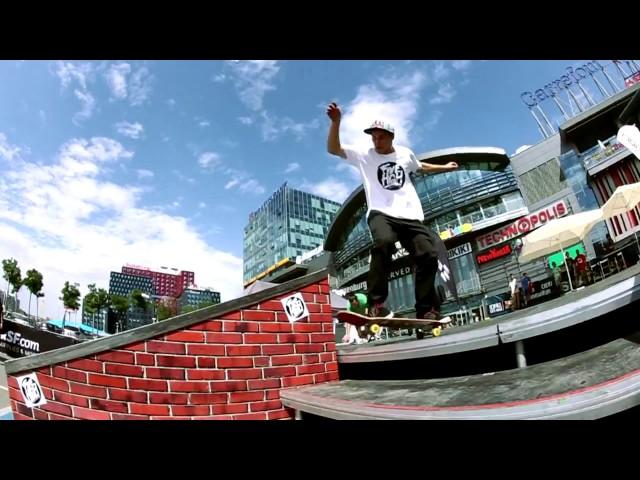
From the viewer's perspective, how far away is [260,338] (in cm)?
223

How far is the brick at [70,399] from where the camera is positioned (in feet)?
5.93

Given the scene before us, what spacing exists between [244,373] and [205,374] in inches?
9.3

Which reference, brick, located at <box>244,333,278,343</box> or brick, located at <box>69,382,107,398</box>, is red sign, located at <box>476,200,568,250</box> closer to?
brick, located at <box>244,333,278,343</box>

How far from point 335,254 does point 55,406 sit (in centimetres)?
3821

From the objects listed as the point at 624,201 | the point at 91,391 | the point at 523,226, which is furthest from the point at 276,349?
the point at 523,226

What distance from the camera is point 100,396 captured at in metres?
1.80

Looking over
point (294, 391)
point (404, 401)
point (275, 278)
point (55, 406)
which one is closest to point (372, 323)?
point (294, 391)

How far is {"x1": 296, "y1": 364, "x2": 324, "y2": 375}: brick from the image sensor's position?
91.9 inches

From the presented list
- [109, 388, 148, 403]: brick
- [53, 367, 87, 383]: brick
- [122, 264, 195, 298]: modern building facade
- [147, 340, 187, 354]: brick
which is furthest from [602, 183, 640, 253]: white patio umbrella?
[122, 264, 195, 298]: modern building facade

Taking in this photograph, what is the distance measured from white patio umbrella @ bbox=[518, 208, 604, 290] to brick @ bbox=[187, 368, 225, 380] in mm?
11903

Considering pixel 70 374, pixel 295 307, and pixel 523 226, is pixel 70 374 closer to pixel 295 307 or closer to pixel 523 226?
pixel 295 307

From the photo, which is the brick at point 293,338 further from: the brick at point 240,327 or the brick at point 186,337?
the brick at point 186,337

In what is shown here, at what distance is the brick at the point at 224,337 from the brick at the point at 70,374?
0.66m
